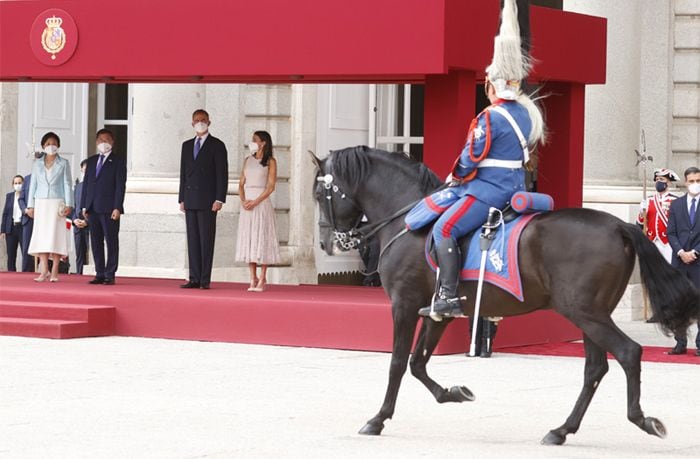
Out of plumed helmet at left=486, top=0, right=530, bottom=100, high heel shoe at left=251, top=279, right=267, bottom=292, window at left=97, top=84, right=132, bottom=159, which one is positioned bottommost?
high heel shoe at left=251, top=279, right=267, bottom=292

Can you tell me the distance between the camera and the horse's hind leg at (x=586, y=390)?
29.7 ft

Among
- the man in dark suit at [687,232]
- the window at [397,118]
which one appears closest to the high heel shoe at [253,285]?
the man in dark suit at [687,232]

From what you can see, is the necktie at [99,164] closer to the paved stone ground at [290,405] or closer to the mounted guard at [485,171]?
the paved stone ground at [290,405]

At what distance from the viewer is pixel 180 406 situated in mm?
10406

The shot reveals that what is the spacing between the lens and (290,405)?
34.7 ft

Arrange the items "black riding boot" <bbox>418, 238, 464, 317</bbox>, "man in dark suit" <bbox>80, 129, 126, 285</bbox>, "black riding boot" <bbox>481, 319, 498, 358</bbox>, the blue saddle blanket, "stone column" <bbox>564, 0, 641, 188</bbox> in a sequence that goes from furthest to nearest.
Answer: "stone column" <bbox>564, 0, 641, 188</bbox>
"man in dark suit" <bbox>80, 129, 126, 285</bbox>
"black riding boot" <bbox>481, 319, 498, 358</bbox>
"black riding boot" <bbox>418, 238, 464, 317</bbox>
the blue saddle blanket

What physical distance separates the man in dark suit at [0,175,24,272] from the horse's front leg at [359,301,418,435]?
44.5 ft

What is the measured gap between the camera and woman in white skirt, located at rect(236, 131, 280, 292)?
16.3 metres

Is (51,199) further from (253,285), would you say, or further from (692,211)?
(692,211)

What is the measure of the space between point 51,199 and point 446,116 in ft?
16.6

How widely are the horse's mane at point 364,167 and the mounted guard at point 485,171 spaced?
31 centimetres

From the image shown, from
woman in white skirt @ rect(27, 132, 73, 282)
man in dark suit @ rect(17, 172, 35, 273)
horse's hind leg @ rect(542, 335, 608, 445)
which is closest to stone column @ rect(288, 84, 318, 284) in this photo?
man in dark suit @ rect(17, 172, 35, 273)

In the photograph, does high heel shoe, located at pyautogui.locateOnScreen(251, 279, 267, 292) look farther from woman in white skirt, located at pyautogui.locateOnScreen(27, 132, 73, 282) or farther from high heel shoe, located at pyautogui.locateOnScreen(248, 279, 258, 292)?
woman in white skirt, located at pyautogui.locateOnScreen(27, 132, 73, 282)

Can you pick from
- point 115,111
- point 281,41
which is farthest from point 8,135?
point 281,41
